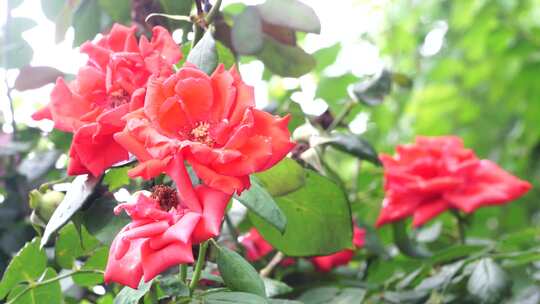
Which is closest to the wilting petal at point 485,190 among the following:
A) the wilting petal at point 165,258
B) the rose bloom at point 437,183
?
the rose bloom at point 437,183

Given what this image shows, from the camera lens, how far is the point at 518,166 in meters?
1.82

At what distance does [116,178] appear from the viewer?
2.15ft

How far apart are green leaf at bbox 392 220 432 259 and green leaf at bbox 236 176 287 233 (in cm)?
44

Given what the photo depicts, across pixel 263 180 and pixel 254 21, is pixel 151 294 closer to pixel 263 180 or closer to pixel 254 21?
pixel 263 180

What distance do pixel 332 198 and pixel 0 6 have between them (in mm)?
481

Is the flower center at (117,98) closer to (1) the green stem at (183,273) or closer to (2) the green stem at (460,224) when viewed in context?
(1) the green stem at (183,273)

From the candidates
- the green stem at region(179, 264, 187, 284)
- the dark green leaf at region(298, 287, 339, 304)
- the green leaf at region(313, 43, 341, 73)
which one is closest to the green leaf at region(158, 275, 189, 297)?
the green stem at region(179, 264, 187, 284)

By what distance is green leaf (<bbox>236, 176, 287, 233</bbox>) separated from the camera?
56cm

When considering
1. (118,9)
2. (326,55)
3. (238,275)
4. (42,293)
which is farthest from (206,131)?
(326,55)

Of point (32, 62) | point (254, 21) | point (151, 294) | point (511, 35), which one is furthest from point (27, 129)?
point (511, 35)

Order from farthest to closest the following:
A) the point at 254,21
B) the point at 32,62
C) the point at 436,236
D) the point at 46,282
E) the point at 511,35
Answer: the point at 511,35 < the point at 436,236 < the point at 32,62 < the point at 254,21 < the point at 46,282

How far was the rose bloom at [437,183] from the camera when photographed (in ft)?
3.31

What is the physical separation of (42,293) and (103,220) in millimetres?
84

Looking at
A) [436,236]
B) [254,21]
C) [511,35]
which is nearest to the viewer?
[254,21]
